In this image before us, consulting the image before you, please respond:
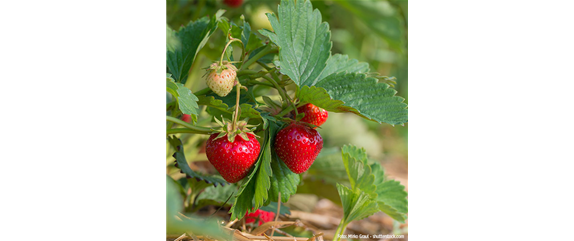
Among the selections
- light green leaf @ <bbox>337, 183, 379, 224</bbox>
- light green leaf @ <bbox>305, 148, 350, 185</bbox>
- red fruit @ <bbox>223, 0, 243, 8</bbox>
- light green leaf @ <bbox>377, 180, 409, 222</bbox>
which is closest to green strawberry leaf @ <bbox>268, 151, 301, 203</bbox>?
light green leaf @ <bbox>337, 183, 379, 224</bbox>

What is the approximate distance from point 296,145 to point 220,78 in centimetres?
12

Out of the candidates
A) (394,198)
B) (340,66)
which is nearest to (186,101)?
(340,66)

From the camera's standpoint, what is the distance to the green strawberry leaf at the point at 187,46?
1.96 ft

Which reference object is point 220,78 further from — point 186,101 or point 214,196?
point 214,196

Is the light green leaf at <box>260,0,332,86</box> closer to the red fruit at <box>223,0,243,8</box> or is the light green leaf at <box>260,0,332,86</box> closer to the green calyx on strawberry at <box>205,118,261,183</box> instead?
the green calyx on strawberry at <box>205,118,261,183</box>

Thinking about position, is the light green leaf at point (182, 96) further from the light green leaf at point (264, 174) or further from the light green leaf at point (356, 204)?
the light green leaf at point (356, 204)

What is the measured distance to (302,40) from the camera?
561mm

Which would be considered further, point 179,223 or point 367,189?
point 367,189

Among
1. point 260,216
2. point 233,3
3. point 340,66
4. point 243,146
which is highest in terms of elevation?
point 233,3

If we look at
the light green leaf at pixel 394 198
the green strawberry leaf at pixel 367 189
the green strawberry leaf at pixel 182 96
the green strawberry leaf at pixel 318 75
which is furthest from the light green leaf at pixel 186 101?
the light green leaf at pixel 394 198

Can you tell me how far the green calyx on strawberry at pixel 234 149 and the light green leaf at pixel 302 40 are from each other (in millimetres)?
88

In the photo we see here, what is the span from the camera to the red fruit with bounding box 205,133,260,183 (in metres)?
0.51
